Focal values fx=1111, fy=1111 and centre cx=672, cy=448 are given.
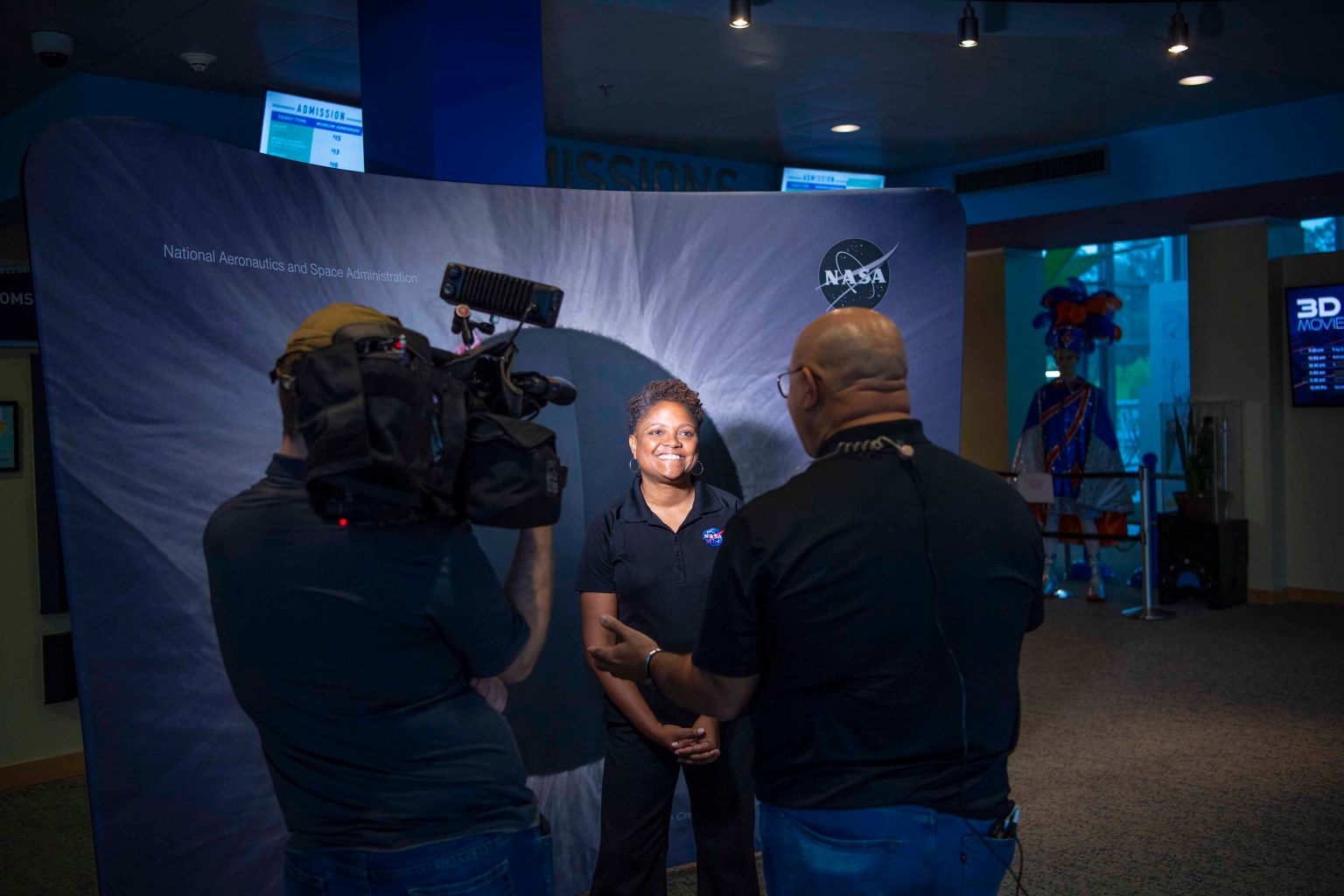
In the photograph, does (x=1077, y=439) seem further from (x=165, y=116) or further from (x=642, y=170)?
(x=165, y=116)

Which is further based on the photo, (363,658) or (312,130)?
(312,130)

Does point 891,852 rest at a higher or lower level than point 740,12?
lower

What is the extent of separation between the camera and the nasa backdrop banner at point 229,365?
2055 mm

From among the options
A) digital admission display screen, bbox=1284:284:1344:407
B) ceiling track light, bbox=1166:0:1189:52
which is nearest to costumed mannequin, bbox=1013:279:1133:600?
digital admission display screen, bbox=1284:284:1344:407

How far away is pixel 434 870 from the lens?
163 cm

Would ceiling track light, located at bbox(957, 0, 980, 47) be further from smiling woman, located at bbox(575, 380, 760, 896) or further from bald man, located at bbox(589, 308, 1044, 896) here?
bald man, located at bbox(589, 308, 1044, 896)

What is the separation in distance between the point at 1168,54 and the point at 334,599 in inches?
220

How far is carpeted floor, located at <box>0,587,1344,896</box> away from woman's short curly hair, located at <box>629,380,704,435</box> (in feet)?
4.89

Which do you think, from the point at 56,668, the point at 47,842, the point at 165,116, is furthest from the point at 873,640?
the point at 165,116

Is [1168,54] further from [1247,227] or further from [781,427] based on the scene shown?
[781,427]

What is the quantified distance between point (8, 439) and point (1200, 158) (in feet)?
22.4

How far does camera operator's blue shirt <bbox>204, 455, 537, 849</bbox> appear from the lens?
1569mm

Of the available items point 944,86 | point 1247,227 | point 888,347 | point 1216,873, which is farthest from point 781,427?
point 1247,227

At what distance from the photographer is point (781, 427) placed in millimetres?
3107
